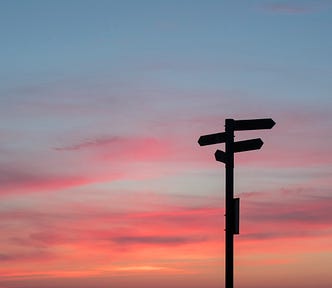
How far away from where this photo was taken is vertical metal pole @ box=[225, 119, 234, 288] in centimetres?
1464

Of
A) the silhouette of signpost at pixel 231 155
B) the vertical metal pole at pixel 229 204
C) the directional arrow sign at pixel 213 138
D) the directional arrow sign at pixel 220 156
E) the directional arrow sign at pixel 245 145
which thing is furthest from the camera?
the directional arrow sign at pixel 213 138

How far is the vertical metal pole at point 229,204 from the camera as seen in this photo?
1464 centimetres

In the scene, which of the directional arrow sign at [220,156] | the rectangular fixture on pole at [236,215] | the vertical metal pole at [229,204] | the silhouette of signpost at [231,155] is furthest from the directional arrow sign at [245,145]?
the rectangular fixture on pole at [236,215]

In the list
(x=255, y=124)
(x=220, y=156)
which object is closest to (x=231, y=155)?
(x=220, y=156)

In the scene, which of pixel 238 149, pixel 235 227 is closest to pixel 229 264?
pixel 235 227

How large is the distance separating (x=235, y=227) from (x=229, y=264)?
2.57 ft

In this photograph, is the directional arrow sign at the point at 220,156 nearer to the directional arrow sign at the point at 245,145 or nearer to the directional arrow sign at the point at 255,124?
the directional arrow sign at the point at 245,145

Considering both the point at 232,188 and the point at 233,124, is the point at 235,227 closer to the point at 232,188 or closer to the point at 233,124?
the point at 232,188

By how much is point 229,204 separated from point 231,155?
1.08m

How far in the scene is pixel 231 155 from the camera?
50.3 feet

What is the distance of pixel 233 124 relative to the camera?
15602mm

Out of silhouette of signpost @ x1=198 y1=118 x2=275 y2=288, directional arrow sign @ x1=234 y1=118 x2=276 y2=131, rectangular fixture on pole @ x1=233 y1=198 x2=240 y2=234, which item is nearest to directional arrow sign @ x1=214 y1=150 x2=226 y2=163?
silhouette of signpost @ x1=198 y1=118 x2=275 y2=288

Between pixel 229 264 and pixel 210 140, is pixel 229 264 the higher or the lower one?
the lower one

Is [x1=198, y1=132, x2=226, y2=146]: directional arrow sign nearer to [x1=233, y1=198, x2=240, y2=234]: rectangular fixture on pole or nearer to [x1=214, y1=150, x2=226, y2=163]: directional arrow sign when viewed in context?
[x1=214, y1=150, x2=226, y2=163]: directional arrow sign
